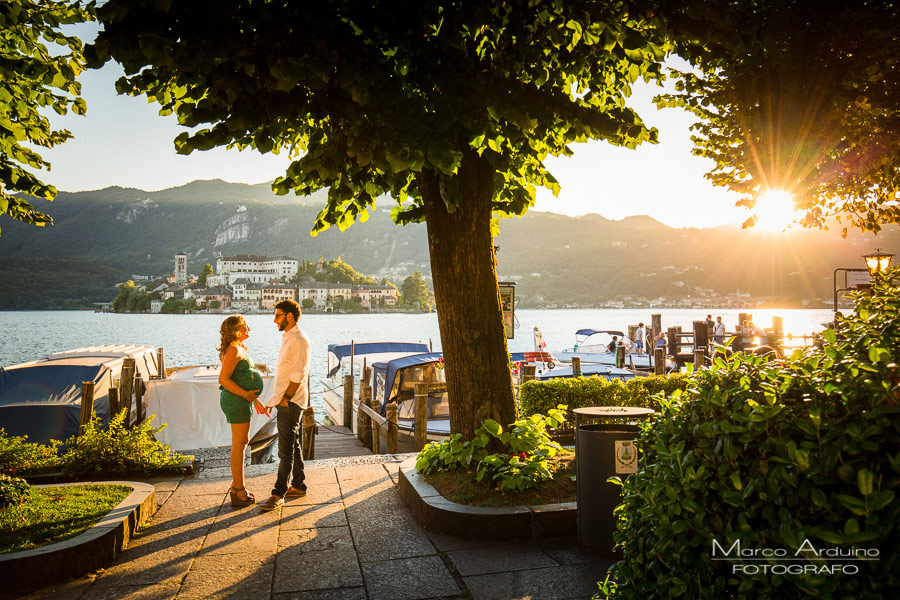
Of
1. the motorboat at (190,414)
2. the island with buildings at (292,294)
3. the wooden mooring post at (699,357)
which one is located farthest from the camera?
the island with buildings at (292,294)

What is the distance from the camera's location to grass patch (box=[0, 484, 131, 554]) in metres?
4.64

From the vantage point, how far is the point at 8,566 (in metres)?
4.16

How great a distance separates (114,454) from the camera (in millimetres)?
7621

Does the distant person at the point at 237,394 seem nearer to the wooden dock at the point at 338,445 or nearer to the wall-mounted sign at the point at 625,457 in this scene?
the wall-mounted sign at the point at 625,457

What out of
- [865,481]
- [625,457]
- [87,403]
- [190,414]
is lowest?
[190,414]

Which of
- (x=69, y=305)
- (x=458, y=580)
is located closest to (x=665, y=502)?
(x=458, y=580)

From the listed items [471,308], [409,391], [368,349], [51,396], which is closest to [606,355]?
[368,349]

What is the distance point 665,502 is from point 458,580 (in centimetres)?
236

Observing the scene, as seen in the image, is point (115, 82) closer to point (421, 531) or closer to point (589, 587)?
point (421, 531)

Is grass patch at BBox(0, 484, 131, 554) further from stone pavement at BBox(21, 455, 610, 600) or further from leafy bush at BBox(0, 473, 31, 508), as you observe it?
stone pavement at BBox(21, 455, 610, 600)

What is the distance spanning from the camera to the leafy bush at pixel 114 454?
757 centimetres

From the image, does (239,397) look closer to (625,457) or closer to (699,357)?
(625,457)

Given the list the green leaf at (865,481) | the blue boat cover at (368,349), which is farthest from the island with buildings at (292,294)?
the green leaf at (865,481)

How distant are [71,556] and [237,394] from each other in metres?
2.20
